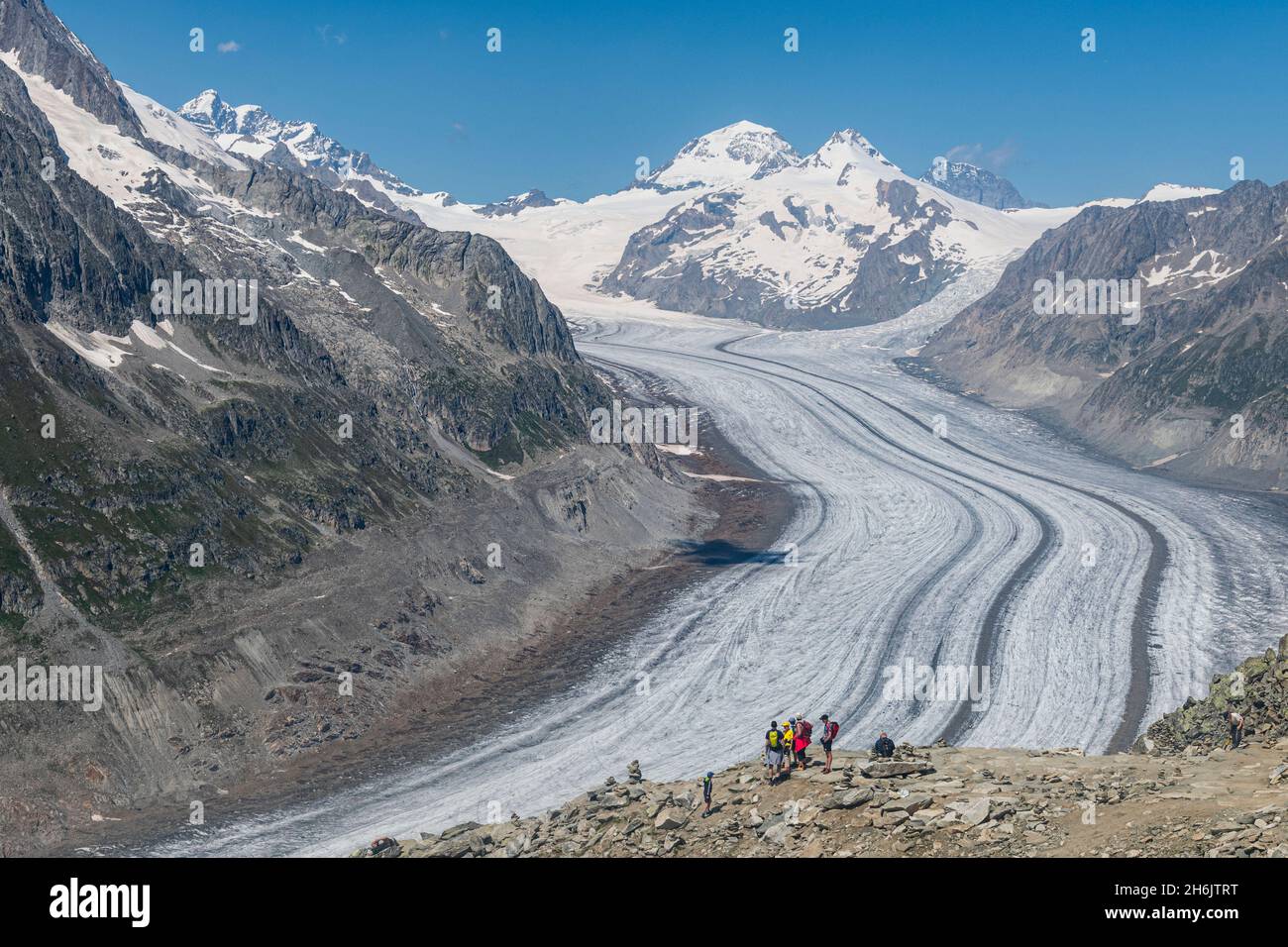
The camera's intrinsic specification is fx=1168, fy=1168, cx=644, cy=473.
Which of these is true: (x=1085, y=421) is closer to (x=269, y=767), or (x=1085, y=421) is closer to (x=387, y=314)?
(x=387, y=314)

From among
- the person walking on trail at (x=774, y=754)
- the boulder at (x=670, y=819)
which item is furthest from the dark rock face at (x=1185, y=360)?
the boulder at (x=670, y=819)

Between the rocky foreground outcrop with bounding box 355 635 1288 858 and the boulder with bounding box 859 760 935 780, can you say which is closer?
the rocky foreground outcrop with bounding box 355 635 1288 858

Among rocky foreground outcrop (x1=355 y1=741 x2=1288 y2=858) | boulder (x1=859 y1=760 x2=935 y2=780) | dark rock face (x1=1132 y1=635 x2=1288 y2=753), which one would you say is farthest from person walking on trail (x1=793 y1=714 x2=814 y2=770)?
dark rock face (x1=1132 y1=635 x2=1288 y2=753)

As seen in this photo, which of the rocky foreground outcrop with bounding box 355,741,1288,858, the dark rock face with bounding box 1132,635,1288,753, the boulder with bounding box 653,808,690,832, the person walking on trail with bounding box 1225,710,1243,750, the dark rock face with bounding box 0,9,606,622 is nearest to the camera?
the rocky foreground outcrop with bounding box 355,741,1288,858

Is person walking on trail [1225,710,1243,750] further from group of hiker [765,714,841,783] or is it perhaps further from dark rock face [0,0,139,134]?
dark rock face [0,0,139,134]

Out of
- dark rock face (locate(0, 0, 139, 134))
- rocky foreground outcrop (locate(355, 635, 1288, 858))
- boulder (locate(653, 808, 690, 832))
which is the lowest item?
boulder (locate(653, 808, 690, 832))

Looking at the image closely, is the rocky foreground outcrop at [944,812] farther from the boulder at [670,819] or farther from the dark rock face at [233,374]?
the dark rock face at [233,374]
